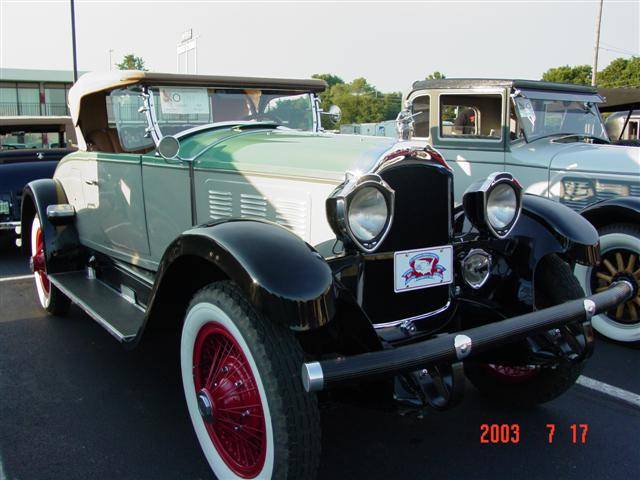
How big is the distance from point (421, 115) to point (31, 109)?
30.3m

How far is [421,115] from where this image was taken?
596 centimetres

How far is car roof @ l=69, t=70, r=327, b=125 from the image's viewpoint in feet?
10.9

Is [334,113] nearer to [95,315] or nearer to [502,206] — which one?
[502,206]

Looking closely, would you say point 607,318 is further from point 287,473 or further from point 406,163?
point 287,473

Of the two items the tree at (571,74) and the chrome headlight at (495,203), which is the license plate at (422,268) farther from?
the tree at (571,74)

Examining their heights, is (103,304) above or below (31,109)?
below

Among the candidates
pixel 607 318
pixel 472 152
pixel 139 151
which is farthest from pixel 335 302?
pixel 472 152

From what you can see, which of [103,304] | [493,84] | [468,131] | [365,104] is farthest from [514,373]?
[365,104]

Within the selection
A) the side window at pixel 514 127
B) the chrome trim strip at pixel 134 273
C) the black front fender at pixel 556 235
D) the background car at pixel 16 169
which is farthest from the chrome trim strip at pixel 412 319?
the background car at pixel 16 169

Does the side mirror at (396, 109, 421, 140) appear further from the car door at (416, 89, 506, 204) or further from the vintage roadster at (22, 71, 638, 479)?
the car door at (416, 89, 506, 204)

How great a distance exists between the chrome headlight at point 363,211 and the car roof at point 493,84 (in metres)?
3.48

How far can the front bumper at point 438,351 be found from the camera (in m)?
1.73

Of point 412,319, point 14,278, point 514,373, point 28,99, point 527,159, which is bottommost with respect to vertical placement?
point 14,278

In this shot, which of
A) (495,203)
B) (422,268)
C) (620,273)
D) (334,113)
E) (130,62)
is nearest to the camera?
(422,268)
